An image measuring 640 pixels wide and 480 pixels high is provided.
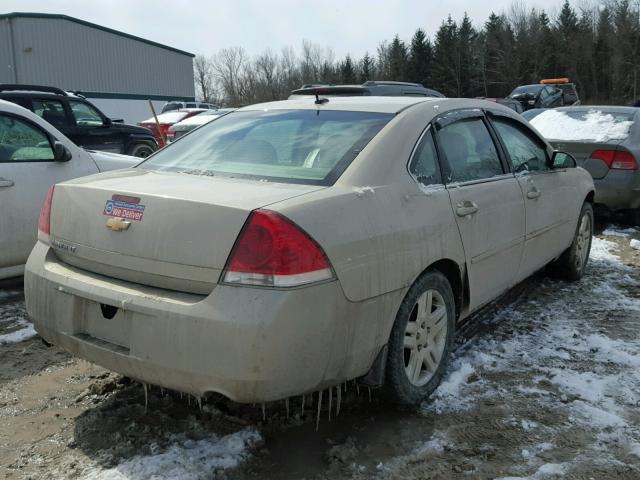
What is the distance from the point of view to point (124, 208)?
8.50 ft

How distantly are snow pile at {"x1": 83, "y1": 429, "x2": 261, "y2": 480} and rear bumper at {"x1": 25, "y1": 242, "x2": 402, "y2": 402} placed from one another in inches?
13.9

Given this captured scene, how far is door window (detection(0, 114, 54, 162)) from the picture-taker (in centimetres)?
474

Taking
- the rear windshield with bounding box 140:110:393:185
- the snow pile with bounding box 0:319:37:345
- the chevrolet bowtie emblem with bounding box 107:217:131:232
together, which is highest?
the rear windshield with bounding box 140:110:393:185

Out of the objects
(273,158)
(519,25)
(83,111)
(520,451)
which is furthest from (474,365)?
(519,25)

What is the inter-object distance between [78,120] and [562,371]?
392 inches

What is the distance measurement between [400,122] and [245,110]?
46.6 inches

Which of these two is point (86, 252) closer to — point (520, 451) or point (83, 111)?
point (520, 451)

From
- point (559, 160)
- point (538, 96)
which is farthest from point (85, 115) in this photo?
point (538, 96)

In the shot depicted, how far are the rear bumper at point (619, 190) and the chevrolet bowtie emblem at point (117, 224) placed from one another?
614cm

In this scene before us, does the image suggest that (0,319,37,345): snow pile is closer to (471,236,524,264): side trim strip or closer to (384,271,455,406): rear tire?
(384,271,455,406): rear tire

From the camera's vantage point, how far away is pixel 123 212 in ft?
8.47

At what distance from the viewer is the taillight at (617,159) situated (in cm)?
705

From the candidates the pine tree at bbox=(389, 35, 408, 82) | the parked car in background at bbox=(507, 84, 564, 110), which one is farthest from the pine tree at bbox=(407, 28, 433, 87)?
the parked car in background at bbox=(507, 84, 564, 110)

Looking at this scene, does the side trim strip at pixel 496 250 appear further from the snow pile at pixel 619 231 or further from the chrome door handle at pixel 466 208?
the snow pile at pixel 619 231
